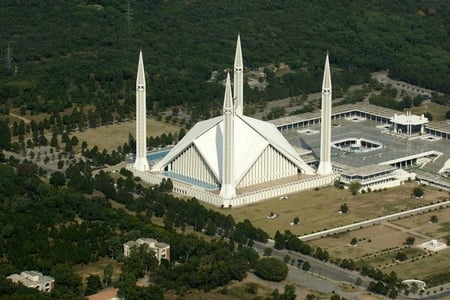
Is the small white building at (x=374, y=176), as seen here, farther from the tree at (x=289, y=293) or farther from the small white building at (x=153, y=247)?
the tree at (x=289, y=293)

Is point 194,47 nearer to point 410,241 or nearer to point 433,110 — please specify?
point 433,110

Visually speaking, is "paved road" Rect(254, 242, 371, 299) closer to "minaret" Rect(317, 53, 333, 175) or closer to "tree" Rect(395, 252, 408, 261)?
"tree" Rect(395, 252, 408, 261)

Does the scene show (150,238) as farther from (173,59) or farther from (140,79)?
(173,59)

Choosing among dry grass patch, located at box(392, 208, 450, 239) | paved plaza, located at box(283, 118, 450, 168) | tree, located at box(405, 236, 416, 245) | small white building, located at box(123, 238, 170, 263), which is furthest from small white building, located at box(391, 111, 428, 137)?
small white building, located at box(123, 238, 170, 263)

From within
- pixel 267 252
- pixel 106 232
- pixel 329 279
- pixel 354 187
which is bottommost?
pixel 329 279

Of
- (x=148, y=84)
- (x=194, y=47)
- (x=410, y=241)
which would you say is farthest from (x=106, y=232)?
(x=194, y=47)

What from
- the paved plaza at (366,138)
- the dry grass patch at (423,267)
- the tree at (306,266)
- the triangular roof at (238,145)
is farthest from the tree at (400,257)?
the paved plaza at (366,138)
